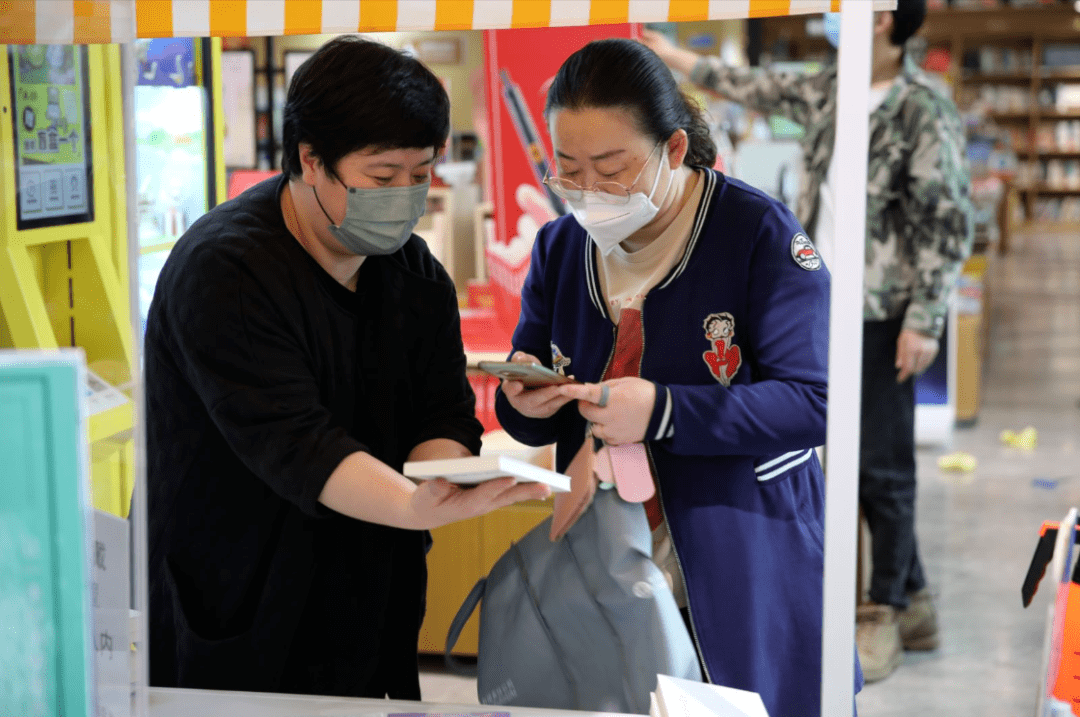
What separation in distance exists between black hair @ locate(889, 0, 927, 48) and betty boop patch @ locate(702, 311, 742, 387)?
2099 mm

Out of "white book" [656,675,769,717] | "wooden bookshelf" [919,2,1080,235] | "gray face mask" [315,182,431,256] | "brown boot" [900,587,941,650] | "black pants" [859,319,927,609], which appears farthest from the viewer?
"wooden bookshelf" [919,2,1080,235]

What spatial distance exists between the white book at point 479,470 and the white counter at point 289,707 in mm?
354

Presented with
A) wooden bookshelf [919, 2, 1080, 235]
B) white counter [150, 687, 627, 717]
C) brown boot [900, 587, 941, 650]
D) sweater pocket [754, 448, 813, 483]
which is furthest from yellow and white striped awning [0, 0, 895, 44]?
wooden bookshelf [919, 2, 1080, 235]

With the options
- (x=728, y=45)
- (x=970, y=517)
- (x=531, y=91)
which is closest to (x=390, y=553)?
(x=531, y=91)

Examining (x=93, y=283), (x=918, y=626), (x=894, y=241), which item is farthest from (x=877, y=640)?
(x=93, y=283)

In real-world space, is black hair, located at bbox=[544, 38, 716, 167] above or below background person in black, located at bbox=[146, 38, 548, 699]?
above

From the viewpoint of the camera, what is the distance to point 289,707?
1.48 m

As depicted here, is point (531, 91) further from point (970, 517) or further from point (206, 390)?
point (970, 517)

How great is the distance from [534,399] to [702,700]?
0.44 m

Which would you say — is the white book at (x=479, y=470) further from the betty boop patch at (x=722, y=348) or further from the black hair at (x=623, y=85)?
the black hair at (x=623, y=85)

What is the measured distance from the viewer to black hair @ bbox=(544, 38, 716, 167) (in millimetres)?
1507

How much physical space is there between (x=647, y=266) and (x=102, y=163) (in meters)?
0.75

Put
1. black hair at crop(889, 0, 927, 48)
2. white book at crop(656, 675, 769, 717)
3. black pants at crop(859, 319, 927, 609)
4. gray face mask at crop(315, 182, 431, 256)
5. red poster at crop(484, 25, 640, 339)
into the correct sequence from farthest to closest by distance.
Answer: black pants at crop(859, 319, 927, 609), black hair at crop(889, 0, 927, 48), red poster at crop(484, 25, 640, 339), gray face mask at crop(315, 182, 431, 256), white book at crop(656, 675, 769, 717)

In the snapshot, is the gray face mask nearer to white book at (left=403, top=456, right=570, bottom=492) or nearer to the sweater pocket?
white book at (left=403, top=456, right=570, bottom=492)
